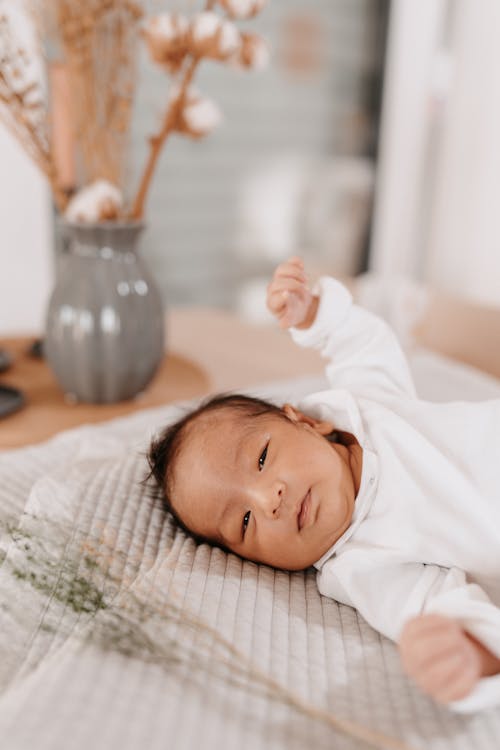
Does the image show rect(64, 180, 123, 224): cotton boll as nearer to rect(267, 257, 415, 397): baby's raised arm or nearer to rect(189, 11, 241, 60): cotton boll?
rect(189, 11, 241, 60): cotton boll

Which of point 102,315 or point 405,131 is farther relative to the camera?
point 405,131

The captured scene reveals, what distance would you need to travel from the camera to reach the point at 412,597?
681mm

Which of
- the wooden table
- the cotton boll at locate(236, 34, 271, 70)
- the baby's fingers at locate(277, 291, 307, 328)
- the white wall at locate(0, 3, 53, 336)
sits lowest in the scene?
the wooden table

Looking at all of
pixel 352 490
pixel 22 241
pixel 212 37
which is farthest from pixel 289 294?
pixel 22 241

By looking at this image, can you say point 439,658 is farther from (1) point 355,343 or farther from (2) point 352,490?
(1) point 355,343

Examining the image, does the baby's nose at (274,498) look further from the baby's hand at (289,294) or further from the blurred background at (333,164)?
the blurred background at (333,164)

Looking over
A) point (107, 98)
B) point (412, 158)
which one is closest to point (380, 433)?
point (107, 98)

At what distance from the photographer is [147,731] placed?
50 cm

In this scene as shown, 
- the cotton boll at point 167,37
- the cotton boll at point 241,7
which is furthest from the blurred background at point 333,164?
the cotton boll at point 241,7

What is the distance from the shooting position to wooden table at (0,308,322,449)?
123 cm

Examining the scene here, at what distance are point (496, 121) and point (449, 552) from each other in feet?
5.56

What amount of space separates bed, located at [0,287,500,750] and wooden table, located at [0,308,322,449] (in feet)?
1.28

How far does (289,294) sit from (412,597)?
1.27ft

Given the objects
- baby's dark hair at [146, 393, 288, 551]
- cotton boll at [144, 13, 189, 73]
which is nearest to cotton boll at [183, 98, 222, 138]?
cotton boll at [144, 13, 189, 73]
